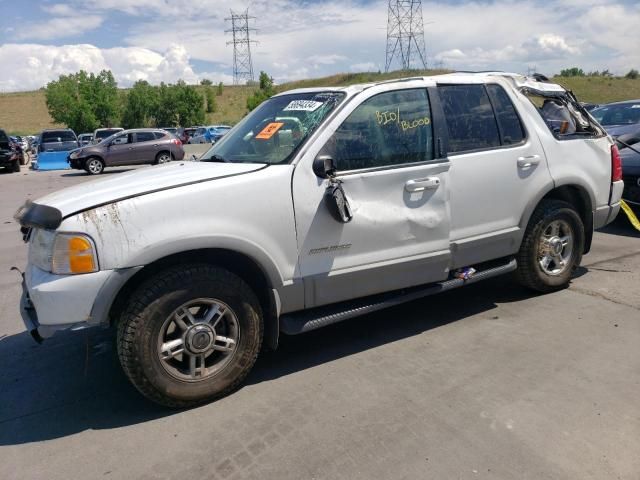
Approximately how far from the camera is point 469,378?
3533 mm

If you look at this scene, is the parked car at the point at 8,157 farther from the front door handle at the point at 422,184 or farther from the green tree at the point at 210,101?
the green tree at the point at 210,101

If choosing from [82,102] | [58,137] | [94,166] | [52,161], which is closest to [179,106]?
[82,102]

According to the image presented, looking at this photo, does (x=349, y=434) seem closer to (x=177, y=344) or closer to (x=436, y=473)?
(x=436, y=473)

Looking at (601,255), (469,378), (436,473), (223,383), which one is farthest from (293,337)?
(601,255)

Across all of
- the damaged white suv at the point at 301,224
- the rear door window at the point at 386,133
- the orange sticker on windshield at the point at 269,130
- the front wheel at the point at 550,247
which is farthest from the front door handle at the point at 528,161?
the orange sticker on windshield at the point at 269,130

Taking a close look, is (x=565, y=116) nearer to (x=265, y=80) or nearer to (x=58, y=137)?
(x=58, y=137)

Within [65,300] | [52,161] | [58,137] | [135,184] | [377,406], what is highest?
[135,184]

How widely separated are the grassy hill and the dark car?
149ft

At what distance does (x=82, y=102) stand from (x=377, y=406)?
6152 centimetres

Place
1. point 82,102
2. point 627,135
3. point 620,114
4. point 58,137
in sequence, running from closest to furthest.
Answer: point 627,135 → point 620,114 → point 58,137 → point 82,102

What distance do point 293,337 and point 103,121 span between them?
60.9 meters

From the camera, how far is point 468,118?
14.2 feet

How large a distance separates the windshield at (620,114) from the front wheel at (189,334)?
11.0 m

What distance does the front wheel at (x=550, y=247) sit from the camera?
472cm
